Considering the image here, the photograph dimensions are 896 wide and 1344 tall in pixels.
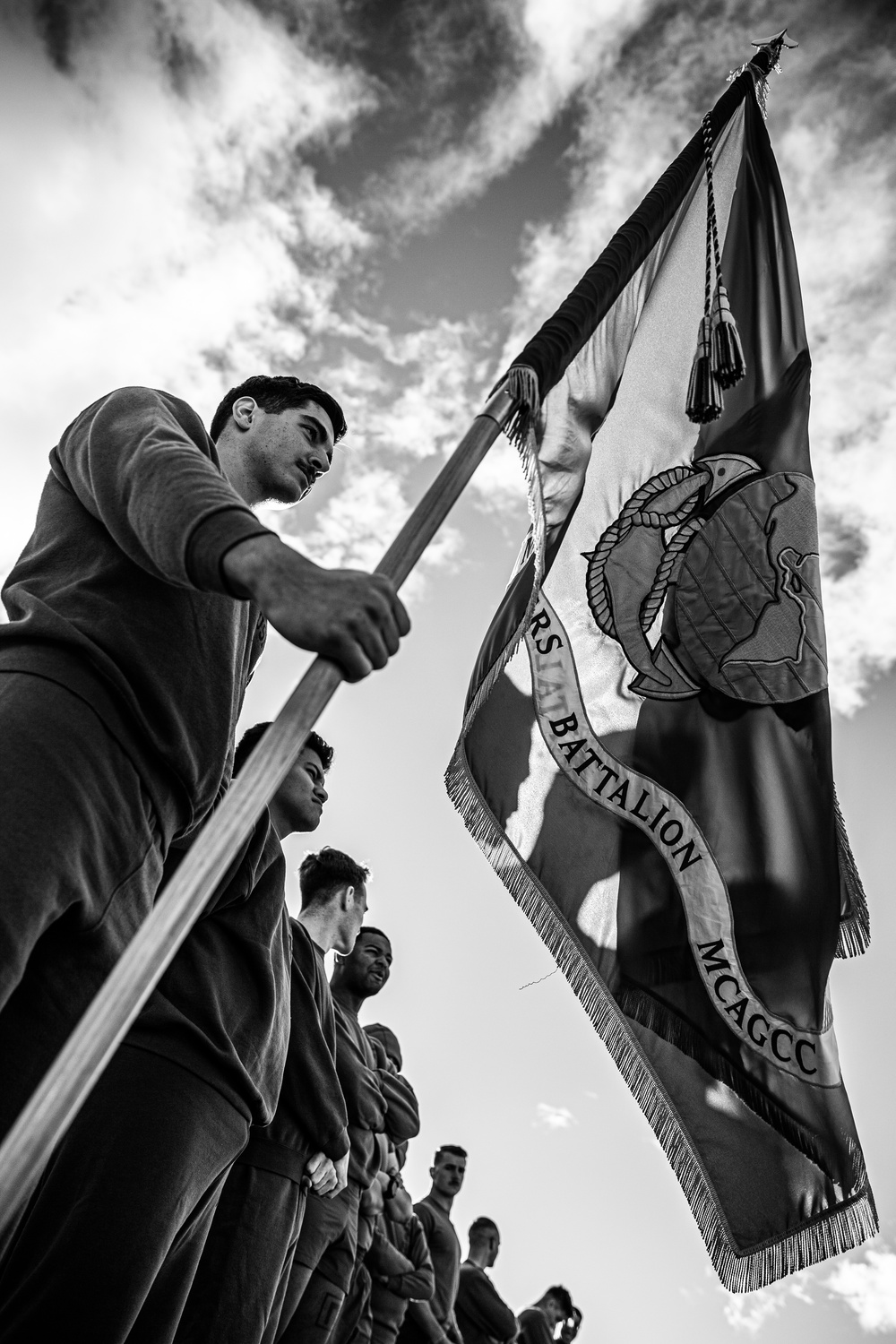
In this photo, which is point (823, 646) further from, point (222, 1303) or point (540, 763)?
point (222, 1303)

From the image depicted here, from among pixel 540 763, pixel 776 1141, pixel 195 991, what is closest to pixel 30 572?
pixel 195 991

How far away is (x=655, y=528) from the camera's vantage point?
11.9 ft

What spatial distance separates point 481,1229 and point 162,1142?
7824 mm

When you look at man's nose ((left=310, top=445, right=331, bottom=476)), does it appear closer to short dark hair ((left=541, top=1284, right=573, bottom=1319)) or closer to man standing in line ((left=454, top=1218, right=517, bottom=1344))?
man standing in line ((left=454, top=1218, right=517, bottom=1344))

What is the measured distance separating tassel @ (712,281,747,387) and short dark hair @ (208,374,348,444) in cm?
150

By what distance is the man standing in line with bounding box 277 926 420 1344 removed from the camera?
131 inches

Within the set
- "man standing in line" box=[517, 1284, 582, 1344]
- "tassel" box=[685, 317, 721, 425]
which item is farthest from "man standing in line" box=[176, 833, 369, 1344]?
"man standing in line" box=[517, 1284, 582, 1344]

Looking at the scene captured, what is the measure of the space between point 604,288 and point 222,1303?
2569 millimetres

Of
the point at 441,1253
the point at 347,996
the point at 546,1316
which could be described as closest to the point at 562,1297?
the point at 546,1316

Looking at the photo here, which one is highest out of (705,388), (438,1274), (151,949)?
(705,388)

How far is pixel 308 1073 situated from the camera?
2662 millimetres

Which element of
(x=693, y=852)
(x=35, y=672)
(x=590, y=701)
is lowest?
(x=35, y=672)

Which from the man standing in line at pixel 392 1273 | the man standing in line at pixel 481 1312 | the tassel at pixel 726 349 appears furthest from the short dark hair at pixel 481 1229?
the tassel at pixel 726 349

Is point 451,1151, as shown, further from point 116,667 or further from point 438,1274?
point 116,667
